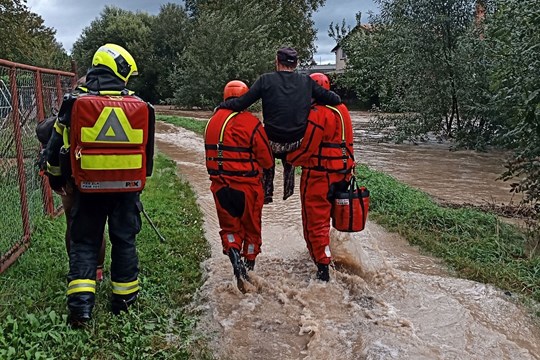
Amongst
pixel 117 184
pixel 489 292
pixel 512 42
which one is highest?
pixel 512 42

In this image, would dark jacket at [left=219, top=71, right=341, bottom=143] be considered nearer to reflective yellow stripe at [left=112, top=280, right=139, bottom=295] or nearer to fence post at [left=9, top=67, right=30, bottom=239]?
reflective yellow stripe at [left=112, top=280, right=139, bottom=295]

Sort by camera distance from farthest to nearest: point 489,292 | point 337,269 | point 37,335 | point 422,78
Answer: point 422,78 < point 337,269 < point 489,292 < point 37,335

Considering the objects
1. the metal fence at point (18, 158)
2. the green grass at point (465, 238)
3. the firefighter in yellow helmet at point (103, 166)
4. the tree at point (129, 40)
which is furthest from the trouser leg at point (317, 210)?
the tree at point (129, 40)

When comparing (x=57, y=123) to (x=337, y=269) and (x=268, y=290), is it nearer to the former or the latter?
(x=268, y=290)

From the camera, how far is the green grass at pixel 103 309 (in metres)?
3.54

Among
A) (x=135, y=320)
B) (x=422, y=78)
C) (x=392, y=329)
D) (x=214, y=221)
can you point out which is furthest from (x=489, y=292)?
(x=422, y=78)

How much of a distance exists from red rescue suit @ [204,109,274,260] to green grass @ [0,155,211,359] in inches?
27.6

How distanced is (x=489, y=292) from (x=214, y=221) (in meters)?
3.70

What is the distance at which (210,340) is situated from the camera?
13.2 feet

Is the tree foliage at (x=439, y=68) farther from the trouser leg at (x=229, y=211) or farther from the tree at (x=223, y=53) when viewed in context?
the tree at (x=223, y=53)

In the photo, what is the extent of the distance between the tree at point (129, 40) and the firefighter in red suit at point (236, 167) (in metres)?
35.7

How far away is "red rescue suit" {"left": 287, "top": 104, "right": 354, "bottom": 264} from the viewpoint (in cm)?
491

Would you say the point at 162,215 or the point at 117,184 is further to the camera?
the point at 162,215

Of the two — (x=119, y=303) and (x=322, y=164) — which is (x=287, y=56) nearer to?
(x=322, y=164)
